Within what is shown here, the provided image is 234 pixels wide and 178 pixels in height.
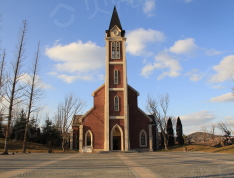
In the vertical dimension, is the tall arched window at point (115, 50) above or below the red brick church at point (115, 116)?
above

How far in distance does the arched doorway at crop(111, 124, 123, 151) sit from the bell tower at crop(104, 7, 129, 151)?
31 cm

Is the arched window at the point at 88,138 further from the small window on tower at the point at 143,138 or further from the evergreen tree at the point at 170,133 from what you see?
the evergreen tree at the point at 170,133

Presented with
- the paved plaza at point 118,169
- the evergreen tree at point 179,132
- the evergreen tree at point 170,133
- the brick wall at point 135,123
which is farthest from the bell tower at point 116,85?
the evergreen tree at point 179,132

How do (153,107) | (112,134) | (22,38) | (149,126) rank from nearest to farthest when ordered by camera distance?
(22,38) → (112,134) → (149,126) → (153,107)

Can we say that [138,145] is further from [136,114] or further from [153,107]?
[153,107]

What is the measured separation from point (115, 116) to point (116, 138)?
383 cm

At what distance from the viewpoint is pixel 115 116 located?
3073 centimetres

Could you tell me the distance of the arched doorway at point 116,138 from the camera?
3041 cm

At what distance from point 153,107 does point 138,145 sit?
33.4 ft

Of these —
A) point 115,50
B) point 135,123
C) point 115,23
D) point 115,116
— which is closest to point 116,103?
point 115,116

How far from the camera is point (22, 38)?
26031 mm

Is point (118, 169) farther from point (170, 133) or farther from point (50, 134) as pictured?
point (50, 134)

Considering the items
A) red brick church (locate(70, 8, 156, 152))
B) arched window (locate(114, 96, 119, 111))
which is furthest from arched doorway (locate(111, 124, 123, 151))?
arched window (locate(114, 96, 119, 111))

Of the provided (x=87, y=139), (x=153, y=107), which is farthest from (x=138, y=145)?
(x=153, y=107)
